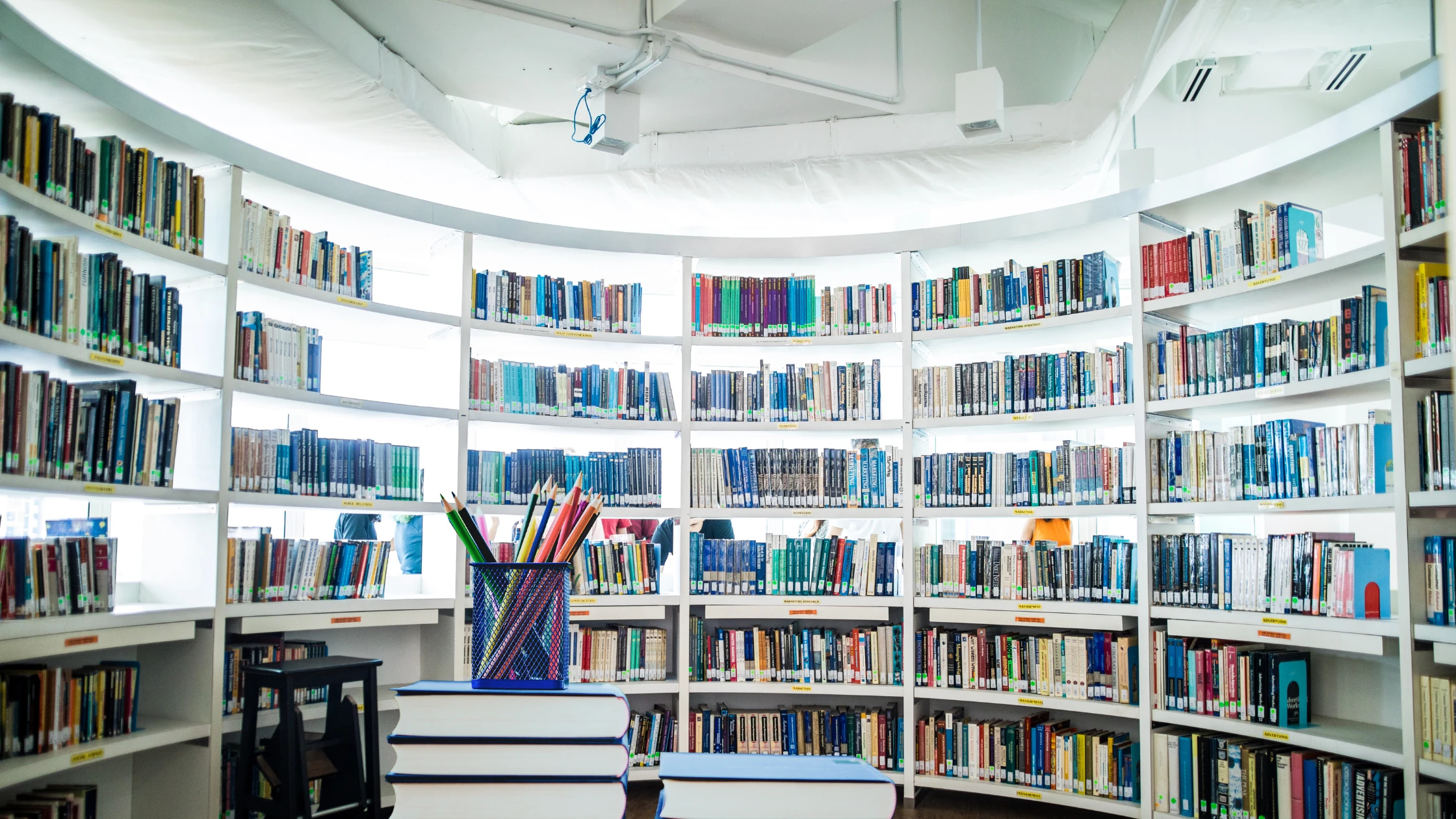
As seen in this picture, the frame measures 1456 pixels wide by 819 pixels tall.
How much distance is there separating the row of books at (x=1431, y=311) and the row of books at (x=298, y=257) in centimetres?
392

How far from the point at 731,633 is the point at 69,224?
122 inches

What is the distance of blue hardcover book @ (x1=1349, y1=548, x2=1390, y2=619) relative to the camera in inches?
139

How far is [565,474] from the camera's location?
192 inches

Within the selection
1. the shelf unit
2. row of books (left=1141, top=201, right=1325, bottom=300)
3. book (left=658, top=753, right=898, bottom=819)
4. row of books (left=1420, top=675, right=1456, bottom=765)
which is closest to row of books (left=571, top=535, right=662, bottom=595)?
the shelf unit

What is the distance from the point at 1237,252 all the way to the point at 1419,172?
2.46ft

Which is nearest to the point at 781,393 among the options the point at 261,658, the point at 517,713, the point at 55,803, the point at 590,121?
the point at 590,121

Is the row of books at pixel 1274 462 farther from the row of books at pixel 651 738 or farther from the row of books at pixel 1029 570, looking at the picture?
the row of books at pixel 651 738

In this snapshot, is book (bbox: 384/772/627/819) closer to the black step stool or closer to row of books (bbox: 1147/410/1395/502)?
the black step stool

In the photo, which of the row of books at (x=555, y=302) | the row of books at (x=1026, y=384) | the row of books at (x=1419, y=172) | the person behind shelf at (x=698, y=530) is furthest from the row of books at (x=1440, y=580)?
the row of books at (x=555, y=302)

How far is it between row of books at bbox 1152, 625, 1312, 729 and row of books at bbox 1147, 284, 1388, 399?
3.29 ft

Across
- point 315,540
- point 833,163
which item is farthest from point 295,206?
point 833,163

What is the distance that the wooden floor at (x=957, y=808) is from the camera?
449 cm

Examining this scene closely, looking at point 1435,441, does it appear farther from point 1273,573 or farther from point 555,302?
point 555,302

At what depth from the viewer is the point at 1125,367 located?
4.46 metres
